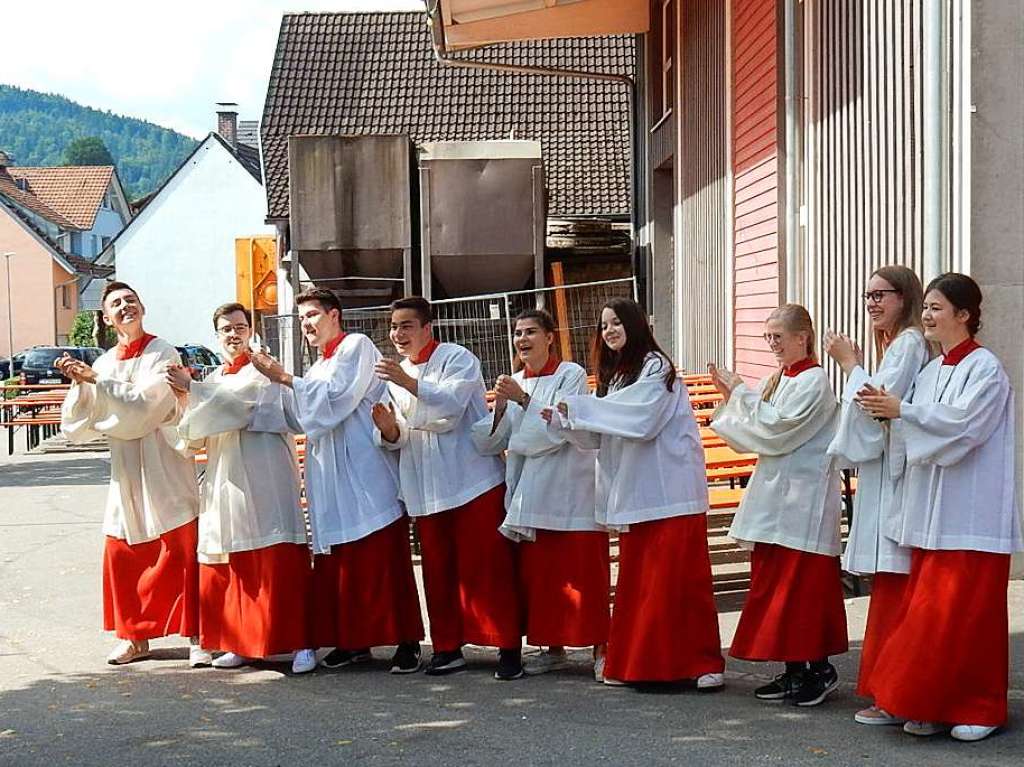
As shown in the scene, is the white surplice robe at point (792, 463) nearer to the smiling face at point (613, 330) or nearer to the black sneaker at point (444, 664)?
the smiling face at point (613, 330)

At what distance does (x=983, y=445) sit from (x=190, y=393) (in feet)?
12.2

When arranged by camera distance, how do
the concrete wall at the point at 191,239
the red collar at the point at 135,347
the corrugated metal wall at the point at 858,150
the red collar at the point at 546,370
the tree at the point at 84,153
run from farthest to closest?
1. the tree at the point at 84,153
2. the concrete wall at the point at 191,239
3. the corrugated metal wall at the point at 858,150
4. the red collar at the point at 135,347
5. the red collar at the point at 546,370

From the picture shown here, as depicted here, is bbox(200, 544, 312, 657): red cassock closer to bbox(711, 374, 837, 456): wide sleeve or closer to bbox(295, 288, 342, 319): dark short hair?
bbox(295, 288, 342, 319): dark short hair

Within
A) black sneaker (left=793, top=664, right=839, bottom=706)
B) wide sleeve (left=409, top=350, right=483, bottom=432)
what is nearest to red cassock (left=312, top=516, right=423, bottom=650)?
wide sleeve (left=409, top=350, right=483, bottom=432)

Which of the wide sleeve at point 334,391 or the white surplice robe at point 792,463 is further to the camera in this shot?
the wide sleeve at point 334,391

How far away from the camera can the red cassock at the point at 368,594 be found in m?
7.27

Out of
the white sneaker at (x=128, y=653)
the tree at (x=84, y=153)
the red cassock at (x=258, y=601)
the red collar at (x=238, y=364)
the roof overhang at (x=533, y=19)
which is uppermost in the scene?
the tree at (x=84, y=153)

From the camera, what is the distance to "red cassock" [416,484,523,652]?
7160mm

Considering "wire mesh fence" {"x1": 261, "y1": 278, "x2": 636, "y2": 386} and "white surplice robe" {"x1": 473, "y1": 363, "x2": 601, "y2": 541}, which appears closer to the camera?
"white surplice robe" {"x1": 473, "y1": 363, "x2": 601, "y2": 541}

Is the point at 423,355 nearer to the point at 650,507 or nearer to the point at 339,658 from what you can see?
the point at 650,507

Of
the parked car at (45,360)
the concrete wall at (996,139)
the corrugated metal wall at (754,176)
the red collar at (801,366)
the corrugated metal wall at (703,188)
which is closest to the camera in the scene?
the red collar at (801,366)

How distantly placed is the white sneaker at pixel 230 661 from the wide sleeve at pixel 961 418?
353 cm

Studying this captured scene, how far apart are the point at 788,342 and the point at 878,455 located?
2.37 ft

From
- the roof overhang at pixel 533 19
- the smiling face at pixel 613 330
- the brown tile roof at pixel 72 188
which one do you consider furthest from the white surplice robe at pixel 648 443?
the brown tile roof at pixel 72 188
